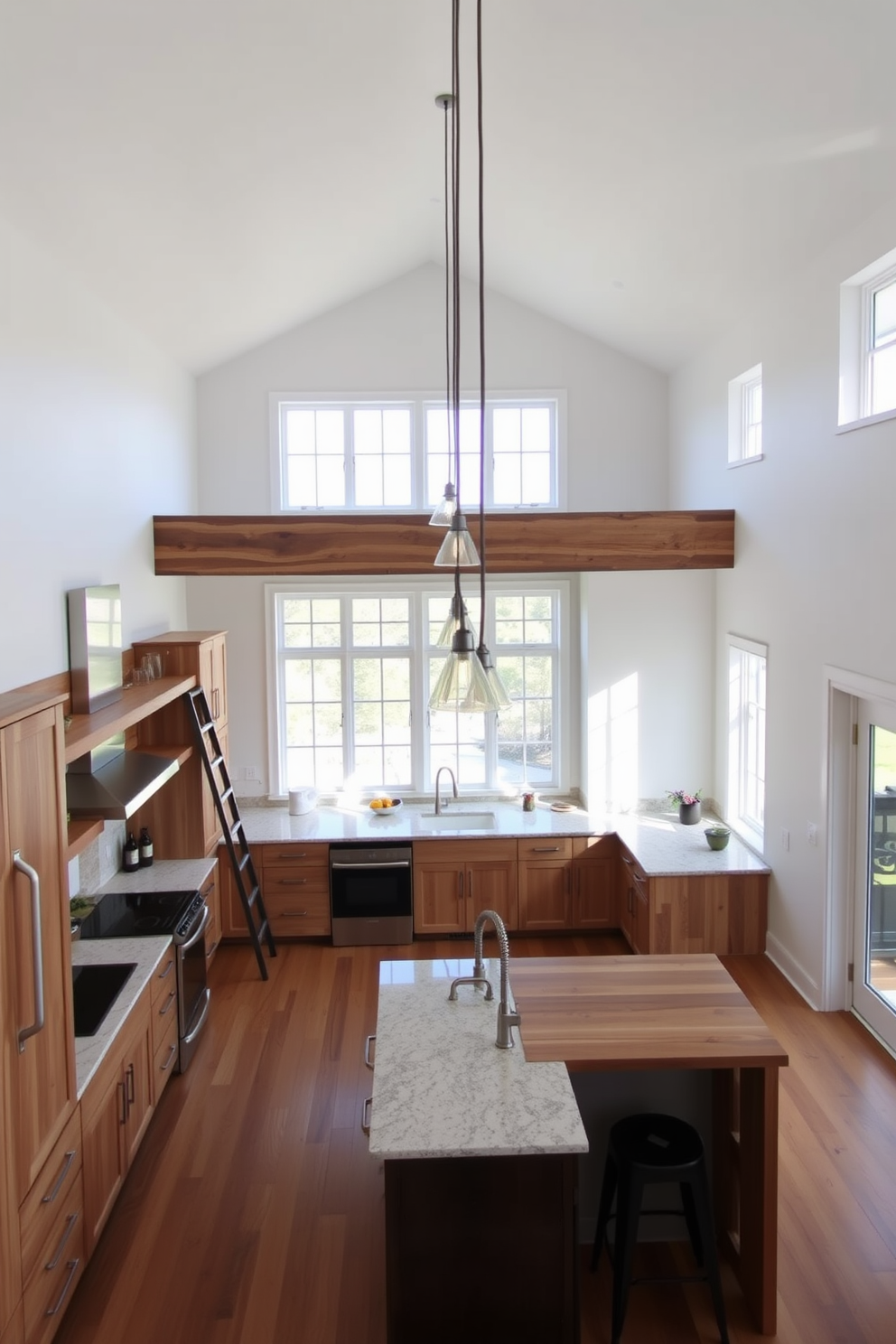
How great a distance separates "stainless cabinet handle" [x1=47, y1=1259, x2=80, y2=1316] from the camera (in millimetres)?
2875

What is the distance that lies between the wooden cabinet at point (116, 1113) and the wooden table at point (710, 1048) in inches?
61.4

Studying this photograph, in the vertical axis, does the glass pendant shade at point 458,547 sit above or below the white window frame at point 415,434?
below

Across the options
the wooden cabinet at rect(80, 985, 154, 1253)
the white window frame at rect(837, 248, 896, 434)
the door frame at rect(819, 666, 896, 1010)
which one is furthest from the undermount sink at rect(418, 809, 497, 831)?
the white window frame at rect(837, 248, 896, 434)

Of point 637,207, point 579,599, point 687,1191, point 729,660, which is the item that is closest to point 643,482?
point 579,599

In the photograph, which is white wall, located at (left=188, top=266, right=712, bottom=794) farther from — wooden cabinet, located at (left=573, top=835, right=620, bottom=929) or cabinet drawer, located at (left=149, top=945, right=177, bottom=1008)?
cabinet drawer, located at (left=149, top=945, right=177, bottom=1008)

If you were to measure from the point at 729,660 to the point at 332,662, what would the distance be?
2.98 m

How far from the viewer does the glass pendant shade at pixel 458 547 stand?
2748mm

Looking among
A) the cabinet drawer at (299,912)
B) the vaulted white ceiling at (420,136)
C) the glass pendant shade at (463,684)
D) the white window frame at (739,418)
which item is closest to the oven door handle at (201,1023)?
the cabinet drawer at (299,912)

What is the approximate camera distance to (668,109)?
12.7 feet

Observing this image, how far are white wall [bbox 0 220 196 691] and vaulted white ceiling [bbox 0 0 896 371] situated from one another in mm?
236

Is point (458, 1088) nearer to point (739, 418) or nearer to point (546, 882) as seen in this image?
point (546, 882)

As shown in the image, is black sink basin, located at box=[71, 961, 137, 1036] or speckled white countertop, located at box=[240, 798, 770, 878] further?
speckled white countertop, located at box=[240, 798, 770, 878]

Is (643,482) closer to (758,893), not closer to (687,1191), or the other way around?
(758,893)

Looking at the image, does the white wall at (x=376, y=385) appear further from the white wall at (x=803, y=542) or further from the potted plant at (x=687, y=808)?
the potted plant at (x=687, y=808)
